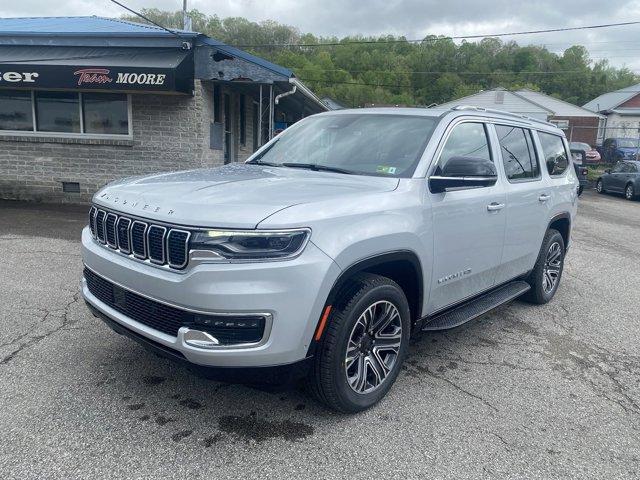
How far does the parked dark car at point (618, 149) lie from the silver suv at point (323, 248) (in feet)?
109

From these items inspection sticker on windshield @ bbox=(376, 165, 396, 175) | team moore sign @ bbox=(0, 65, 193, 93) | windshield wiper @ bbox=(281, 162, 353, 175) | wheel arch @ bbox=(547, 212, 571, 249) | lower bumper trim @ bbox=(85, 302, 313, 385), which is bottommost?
lower bumper trim @ bbox=(85, 302, 313, 385)

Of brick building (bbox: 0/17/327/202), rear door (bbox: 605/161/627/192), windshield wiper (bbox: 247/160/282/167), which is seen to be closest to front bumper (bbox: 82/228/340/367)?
windshield wiper (bbox: 247/160/282/167)

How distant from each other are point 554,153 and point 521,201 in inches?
55.2

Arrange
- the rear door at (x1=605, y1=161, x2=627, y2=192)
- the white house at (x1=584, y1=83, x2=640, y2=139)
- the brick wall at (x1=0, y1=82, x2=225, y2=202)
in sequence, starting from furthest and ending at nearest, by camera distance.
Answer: the white house at (x1=584, y1=83, x2=640, y2=139) < the rear door at (x1=605, y1=161, x2=627, y2=192) < the brick wall at (x1=0, y1=82, x2=225, y2=202)

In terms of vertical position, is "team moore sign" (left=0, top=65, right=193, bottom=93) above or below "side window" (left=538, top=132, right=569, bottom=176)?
above

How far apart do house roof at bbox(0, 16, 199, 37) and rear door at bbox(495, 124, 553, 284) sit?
24.4ft

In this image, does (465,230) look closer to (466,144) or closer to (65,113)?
(466,144)

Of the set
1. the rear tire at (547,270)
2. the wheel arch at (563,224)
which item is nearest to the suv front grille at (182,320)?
the rear tire at (547,270)

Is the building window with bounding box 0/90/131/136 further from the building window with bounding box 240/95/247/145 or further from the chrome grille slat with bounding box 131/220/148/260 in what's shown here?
the chrome grille slat with bounding box 131/220/148/260

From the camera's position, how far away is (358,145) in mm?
4129

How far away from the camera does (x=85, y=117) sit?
11.4m

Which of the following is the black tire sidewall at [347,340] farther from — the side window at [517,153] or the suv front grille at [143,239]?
the side window at [517,153]

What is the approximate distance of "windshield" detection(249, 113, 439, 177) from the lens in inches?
151

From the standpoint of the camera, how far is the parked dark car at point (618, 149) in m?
33.2
